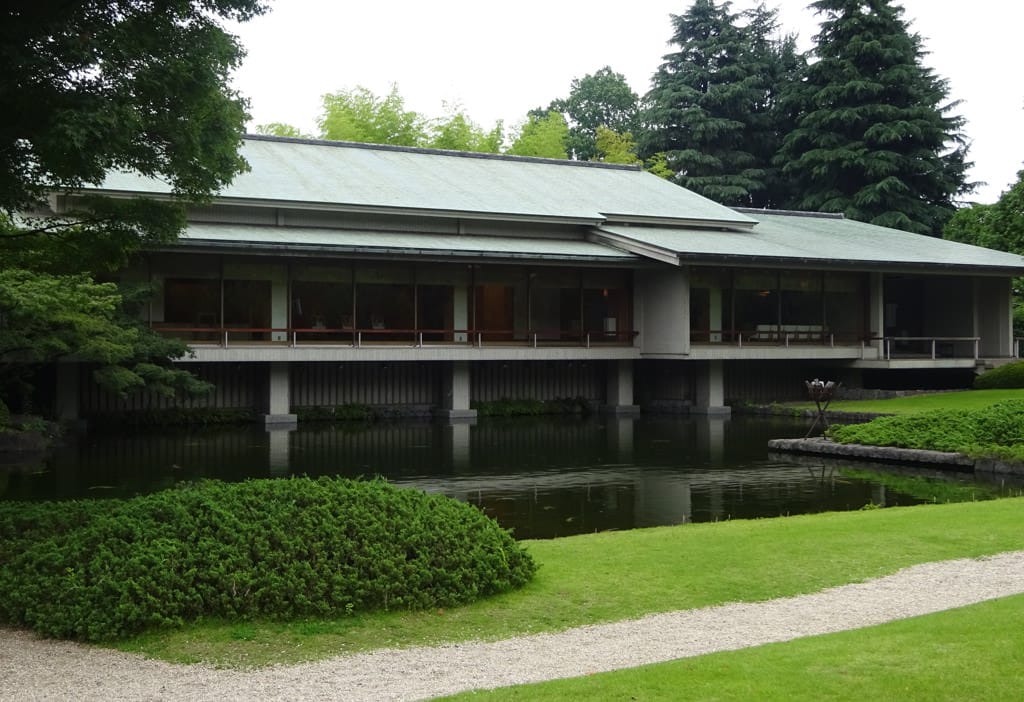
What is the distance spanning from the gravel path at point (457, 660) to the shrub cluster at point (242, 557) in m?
0.38

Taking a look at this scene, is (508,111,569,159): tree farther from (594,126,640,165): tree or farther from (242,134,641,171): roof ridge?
(242,134,641,171): roof ridge

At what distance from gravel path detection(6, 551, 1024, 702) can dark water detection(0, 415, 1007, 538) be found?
18.7ft

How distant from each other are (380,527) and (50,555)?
250 centimetres

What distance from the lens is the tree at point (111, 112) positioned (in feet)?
32.5

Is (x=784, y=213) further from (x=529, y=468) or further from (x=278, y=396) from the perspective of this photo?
(x=529, y=468)

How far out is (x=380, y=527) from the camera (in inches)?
364

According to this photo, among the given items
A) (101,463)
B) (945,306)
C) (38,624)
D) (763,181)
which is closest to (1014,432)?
(101,463)

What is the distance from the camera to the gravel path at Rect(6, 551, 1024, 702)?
698 centimetres

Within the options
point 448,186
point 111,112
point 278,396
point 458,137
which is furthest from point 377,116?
point 111,112

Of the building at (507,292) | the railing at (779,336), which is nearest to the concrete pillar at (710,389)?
the building at (507,292)

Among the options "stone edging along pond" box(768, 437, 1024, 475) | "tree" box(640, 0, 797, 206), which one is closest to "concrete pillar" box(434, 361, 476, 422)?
"stone edging along pond" box(768, 437, 1024, 475)

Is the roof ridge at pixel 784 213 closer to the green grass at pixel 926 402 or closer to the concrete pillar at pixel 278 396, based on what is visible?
the green grass at pixel 926 402

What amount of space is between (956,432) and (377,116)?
42.4m

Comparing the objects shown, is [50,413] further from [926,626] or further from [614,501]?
[926,626]
